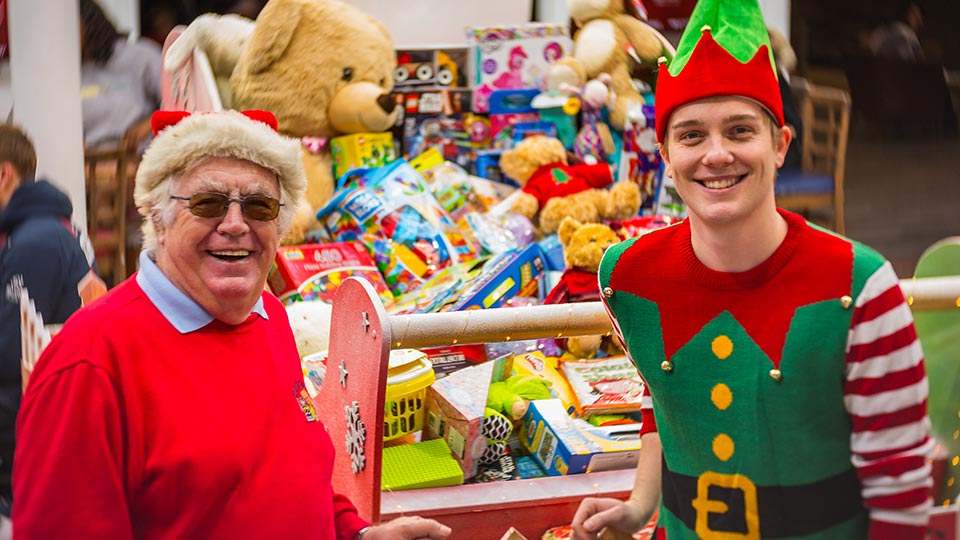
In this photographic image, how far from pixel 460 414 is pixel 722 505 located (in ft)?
2.61

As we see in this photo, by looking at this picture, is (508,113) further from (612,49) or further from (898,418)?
(898,418)

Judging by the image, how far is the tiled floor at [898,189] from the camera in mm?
4691

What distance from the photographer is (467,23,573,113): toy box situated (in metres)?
4.08

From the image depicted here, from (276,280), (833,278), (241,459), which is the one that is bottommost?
(276,280)

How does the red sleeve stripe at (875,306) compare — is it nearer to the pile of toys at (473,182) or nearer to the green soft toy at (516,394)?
the pile of toys at (473,182)

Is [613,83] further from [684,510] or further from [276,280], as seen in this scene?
[684,510]

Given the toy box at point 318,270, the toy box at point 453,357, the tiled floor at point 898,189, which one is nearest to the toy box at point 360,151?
the toy box at point 318,270

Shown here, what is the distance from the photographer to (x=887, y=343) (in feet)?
4.08

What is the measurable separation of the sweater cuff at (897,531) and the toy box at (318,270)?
1922 mm

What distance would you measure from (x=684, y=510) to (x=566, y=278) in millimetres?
1435

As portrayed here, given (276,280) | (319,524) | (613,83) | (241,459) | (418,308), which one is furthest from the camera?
(613,83)

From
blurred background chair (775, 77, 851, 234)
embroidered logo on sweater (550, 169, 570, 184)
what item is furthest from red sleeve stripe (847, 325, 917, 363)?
blurred background chair (775, 77, 851, 234)

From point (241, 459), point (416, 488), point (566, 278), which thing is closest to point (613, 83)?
point (566, 278)

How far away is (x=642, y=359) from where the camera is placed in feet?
4.68
